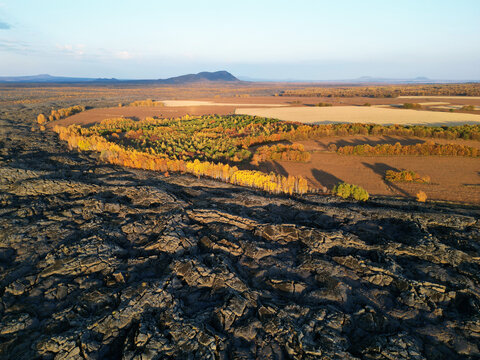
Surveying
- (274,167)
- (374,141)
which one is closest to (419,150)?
(374,141)

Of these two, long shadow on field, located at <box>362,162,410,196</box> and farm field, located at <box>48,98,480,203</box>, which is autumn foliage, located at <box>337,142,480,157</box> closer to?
farm field, located at <box>48,98,480,203</box>

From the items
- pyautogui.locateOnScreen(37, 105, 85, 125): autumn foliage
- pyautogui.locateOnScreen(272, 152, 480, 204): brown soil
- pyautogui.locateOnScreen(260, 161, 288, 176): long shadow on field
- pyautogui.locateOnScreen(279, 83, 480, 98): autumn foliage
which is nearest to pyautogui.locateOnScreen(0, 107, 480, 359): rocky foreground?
pyautogui.locateOnScreen(272, 152, 480, 204): brown soil

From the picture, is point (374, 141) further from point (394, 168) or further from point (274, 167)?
point (274, 167)

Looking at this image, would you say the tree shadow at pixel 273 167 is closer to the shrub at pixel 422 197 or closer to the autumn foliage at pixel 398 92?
the shrub at pixel 422 197

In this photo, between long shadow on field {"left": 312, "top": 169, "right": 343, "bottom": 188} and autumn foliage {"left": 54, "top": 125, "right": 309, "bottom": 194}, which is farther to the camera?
long shadow on field {"left": 312, "top": 169, "right": 343, "bottom": 188}

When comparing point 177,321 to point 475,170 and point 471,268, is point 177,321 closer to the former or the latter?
point 471,268

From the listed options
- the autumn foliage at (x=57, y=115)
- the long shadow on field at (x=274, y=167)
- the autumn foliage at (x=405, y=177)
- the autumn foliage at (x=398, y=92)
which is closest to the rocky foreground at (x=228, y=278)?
the autumn foliage at (x=405, y=177)
